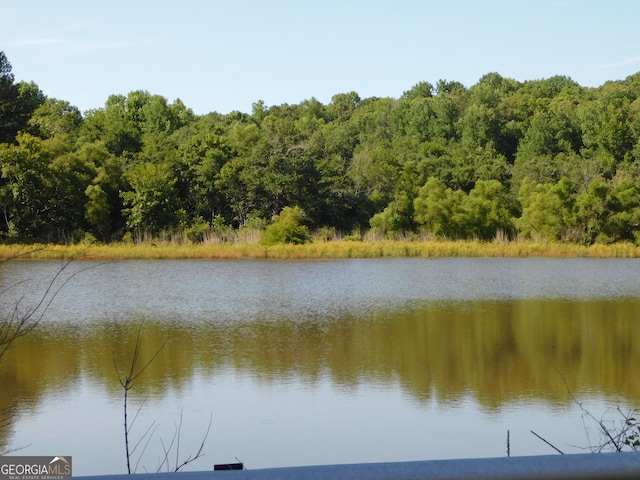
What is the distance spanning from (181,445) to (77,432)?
855 mm

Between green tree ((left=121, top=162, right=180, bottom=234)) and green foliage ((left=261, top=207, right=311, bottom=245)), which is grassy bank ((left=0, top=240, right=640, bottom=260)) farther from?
green tree ((left=121, top=162, right=180, bottom=234))

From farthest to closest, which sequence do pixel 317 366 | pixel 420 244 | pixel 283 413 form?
pixel 420 244, pixel 317 366, pixel 283 413

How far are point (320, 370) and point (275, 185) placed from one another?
24.1 meters

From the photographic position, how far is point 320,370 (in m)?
8.70

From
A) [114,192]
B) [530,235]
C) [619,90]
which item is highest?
[619,90]

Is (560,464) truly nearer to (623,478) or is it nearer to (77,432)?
(623,478)

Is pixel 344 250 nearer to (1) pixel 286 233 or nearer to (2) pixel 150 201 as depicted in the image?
(1) pixel 286 233

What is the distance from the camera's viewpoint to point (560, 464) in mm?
1551

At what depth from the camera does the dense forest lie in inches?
1165

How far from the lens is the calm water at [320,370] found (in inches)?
237

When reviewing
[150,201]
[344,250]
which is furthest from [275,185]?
[344,250]

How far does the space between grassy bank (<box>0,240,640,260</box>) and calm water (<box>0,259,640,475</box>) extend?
867 cm

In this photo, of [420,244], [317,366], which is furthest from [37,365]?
[420,244]

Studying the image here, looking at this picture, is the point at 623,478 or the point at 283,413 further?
the point at 283,413
